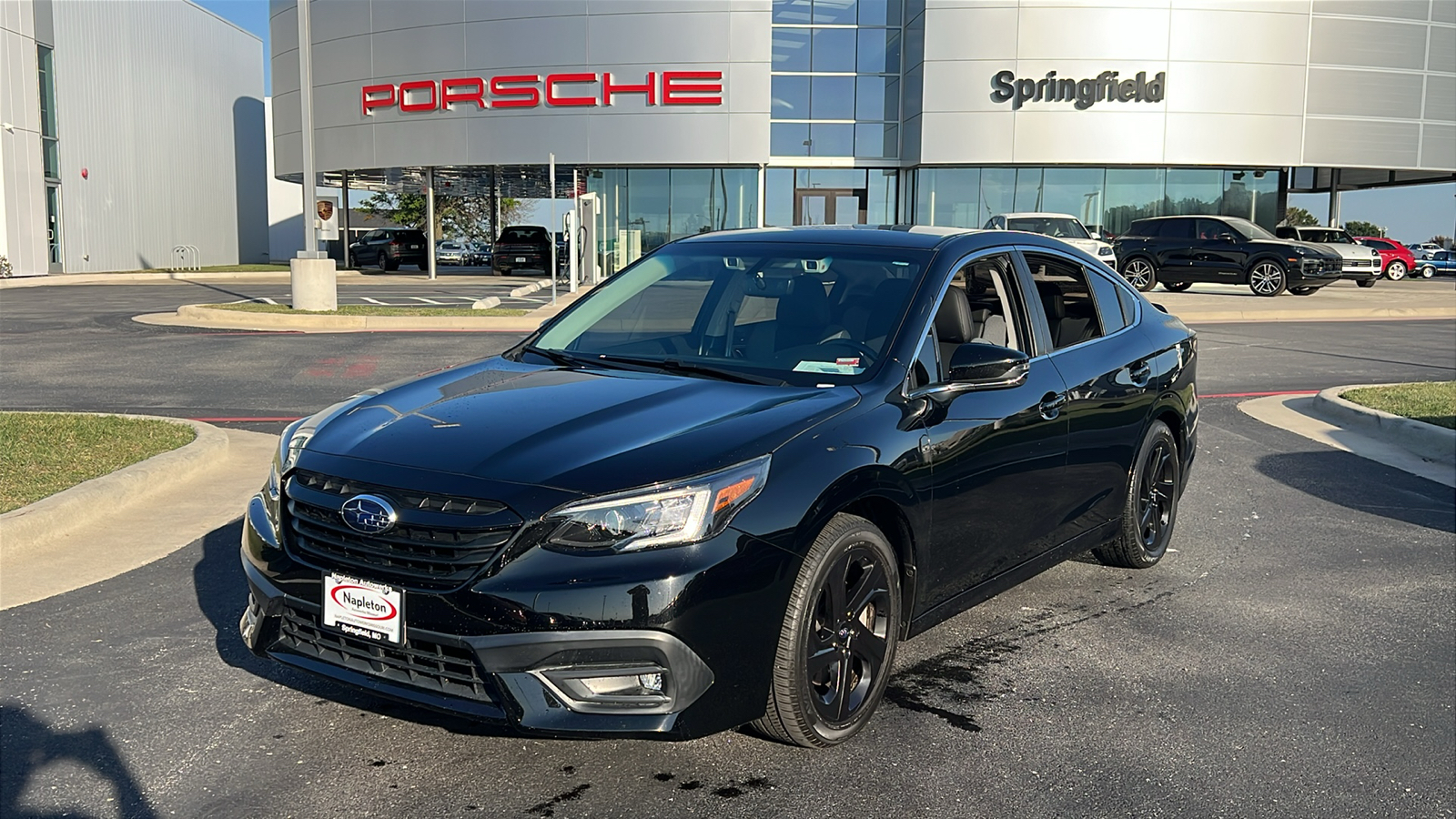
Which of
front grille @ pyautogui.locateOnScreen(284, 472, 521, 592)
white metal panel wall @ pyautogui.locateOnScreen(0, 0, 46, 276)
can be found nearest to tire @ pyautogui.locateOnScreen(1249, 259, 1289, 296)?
front grille @ pyautogui.locateOnScreen(284, 472, 521, 592)

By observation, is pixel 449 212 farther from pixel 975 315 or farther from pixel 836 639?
pixel 836 639

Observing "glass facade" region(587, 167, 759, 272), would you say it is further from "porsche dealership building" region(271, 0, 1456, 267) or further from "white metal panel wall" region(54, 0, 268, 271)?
"white metal panel wall" region(54, 0, 268, 271)

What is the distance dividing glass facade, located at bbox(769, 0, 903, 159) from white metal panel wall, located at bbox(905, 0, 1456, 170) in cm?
206

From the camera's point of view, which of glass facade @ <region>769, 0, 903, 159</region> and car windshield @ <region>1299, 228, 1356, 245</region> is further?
glass facade @ <region>769, 0, 903, 159</region>

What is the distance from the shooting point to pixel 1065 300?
565 centimetres

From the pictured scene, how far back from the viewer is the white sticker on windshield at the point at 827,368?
4.39 m

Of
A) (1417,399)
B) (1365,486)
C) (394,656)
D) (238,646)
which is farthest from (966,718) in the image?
(1417,399)

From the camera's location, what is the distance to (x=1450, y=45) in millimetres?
36188

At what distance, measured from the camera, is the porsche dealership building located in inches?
1368

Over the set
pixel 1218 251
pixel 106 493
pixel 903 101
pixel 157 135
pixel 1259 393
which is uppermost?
pixel 903 101

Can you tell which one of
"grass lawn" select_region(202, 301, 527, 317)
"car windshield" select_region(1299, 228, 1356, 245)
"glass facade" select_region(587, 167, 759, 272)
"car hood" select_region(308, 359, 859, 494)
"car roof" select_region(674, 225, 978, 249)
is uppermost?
"glass facade" select_region(587, 167, 759, 272)

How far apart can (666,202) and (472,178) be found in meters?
10.3

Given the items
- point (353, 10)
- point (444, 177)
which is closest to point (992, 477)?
point (353, 10)

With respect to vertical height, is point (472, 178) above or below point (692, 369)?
above
